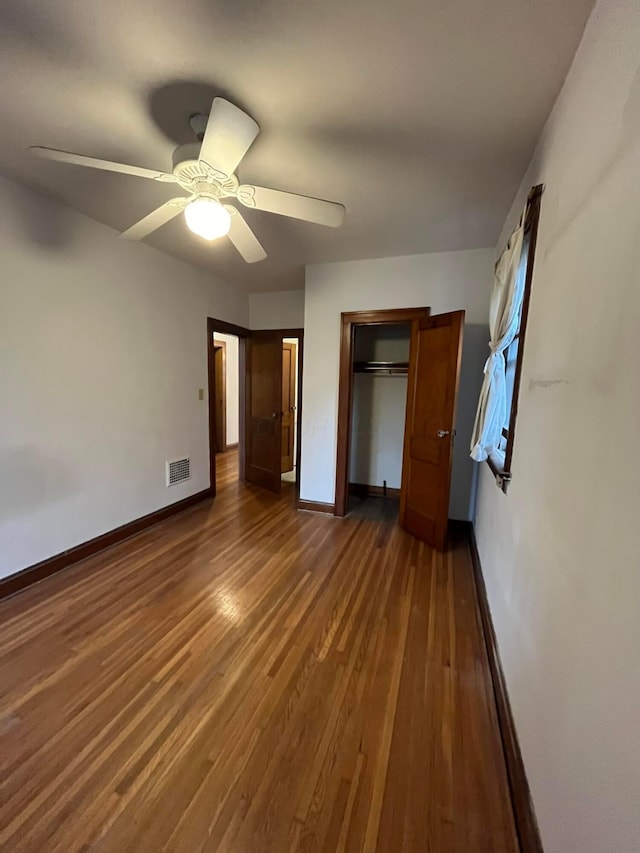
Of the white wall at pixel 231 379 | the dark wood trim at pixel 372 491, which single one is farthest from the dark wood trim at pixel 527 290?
the white wall at pixel 231 379

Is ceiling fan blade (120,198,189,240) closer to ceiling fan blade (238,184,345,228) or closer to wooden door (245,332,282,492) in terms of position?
ceiling fan blade (238,184,345,228)

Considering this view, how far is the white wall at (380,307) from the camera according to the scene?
313 centimetres

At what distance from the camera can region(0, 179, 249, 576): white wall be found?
7.22ft

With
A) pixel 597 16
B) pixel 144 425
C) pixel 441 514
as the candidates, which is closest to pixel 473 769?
pixel 441 514

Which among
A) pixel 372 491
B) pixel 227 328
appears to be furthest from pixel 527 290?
pixel 227 328

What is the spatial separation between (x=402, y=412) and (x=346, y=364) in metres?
1.08

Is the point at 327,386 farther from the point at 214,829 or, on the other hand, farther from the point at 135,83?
the point at 214,829

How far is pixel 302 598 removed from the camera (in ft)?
7.46

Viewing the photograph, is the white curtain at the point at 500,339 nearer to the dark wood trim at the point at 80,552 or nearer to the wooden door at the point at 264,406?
the wooden door at the point at 264,406

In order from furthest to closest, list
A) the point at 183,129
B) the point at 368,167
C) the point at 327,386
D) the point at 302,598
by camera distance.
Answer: the point at 327,386, the point at 302,598, the point at 368,167, the point at 183,129

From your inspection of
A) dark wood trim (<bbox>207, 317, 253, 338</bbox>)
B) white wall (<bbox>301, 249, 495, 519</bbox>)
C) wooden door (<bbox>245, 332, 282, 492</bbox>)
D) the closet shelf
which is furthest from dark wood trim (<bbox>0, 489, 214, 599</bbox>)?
the closet shelf

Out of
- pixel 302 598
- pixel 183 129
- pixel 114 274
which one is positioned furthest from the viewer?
pixel 114 274

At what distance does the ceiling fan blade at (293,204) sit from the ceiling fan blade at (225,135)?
0.14 m

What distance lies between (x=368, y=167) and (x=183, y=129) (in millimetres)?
934
